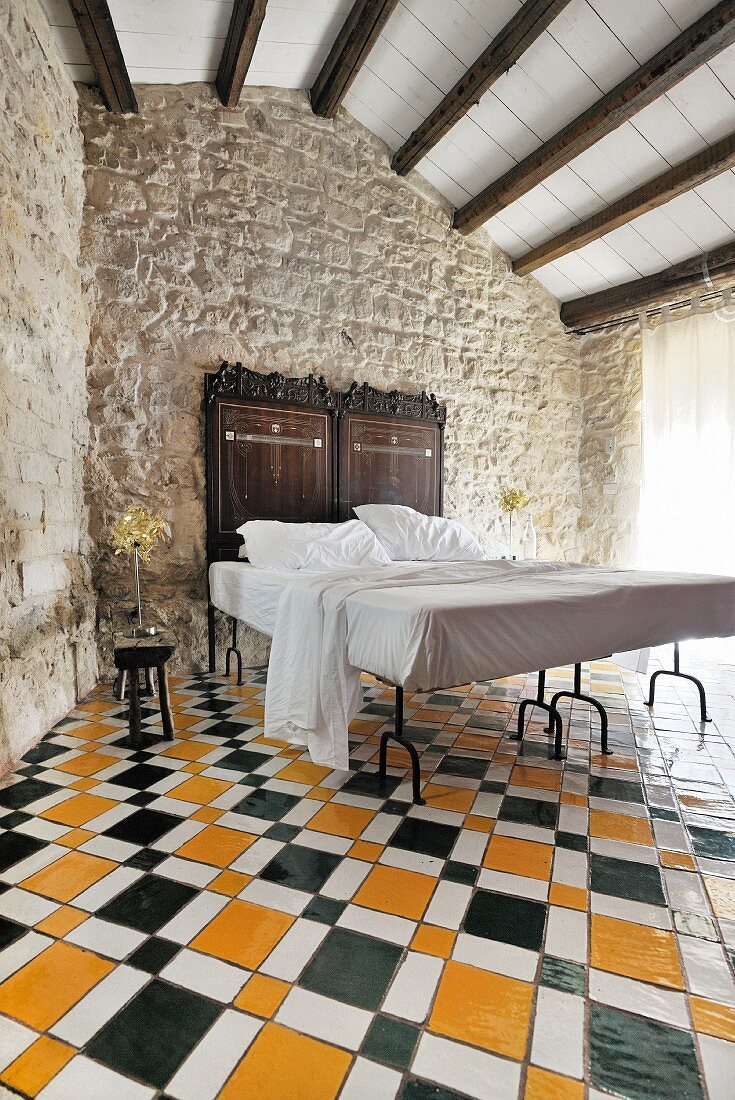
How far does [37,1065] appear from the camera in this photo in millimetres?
1172

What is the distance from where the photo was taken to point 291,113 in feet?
14.7

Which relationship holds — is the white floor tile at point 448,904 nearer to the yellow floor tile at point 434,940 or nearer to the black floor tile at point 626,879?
the yellow floor tile at point 434,940

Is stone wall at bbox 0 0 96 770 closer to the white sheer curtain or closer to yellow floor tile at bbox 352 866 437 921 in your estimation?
yellow floor tile at bbox 352 866 437 921

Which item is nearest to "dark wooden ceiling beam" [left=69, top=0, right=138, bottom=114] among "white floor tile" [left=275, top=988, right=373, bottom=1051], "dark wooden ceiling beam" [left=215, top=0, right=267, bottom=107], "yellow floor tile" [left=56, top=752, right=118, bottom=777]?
"dark wooden ceiling beam" [left=215, top=0, right=267, bottom=107]

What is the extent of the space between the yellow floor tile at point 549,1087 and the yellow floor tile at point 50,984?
0.92 metres

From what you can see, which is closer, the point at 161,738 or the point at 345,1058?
the point at 345,1058

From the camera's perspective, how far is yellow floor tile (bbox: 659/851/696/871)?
6.11 ft

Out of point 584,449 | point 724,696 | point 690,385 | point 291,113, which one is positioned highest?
point 291,113

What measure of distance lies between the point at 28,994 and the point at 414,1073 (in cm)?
84

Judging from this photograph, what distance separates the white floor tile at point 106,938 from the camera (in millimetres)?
1483

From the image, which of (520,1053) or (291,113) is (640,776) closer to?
(520,1053)

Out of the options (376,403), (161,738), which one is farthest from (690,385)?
(161,738)

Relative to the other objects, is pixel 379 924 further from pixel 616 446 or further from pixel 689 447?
pixel 616 446

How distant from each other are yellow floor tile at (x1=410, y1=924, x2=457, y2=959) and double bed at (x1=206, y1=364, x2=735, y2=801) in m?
0.67
